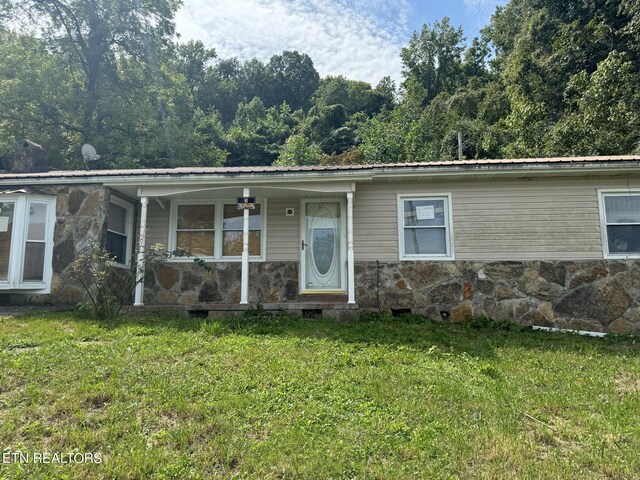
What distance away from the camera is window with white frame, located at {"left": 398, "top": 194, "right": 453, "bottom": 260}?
27.7ft

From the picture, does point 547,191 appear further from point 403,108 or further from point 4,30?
point 4,30

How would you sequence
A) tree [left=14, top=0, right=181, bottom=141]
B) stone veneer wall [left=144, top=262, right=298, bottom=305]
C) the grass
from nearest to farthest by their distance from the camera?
the grass < stone veneer wall [left=144, top=262, right=298, bottom=305] < tree [left=14, top=0, right=181, bottom=141]

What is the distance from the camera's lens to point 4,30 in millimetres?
20859

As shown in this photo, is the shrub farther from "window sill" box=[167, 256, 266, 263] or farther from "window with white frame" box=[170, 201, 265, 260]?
"window with white frame" box=[170, 201, 265, 260]

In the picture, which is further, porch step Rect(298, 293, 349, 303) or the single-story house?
porch step Rect(298, 293, 349, 303)

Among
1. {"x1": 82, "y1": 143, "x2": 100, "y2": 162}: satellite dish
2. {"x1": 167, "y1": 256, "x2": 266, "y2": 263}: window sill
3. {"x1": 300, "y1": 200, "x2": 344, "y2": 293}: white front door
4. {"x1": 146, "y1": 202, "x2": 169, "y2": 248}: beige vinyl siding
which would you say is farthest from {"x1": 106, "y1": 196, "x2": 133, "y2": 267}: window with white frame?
{"x1": 300, "y1": 200, "x2": 344, "y2": 293}: white front door

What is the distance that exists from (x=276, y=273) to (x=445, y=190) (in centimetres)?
372

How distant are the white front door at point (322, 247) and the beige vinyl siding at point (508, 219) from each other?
59 centimetres

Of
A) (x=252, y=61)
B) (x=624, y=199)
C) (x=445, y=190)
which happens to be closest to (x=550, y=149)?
(x=624, y=199)

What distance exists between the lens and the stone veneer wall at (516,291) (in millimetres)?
7741

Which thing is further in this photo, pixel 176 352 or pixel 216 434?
pixel 176 352

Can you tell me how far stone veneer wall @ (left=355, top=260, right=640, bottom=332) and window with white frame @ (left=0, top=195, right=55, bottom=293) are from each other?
19.8 ft

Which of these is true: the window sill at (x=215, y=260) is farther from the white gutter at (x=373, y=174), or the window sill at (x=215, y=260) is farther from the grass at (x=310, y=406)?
the grass at (x=310, y=406)

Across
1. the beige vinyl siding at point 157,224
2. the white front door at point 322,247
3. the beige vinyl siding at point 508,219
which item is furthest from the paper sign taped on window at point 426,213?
the beige vinyl siding at point 157,224
